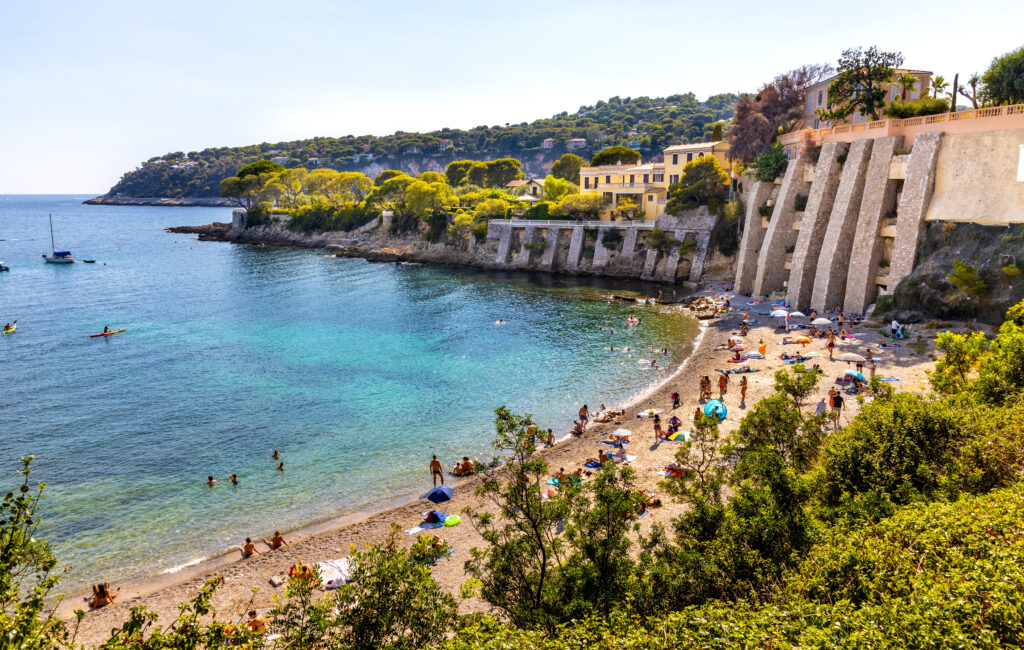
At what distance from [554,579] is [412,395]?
22.0 meters

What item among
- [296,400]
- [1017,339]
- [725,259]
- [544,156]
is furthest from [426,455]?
[544,156]

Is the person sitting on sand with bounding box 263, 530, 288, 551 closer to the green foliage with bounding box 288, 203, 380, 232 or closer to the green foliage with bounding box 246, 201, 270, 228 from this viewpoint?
the green foliage with bounding box 288, 203, 380, 232

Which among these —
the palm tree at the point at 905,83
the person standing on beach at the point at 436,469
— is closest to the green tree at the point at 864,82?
the palm tree at the point at 905,83

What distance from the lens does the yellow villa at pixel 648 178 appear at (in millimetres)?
62250

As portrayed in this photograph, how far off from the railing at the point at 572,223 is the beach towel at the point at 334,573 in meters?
51.8

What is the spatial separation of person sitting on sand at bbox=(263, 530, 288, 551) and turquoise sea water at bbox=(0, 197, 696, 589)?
1203 mm

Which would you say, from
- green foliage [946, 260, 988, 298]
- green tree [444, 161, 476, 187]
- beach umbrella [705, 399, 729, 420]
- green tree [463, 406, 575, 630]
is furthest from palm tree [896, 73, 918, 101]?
green tree [444, 161, 476, 187]

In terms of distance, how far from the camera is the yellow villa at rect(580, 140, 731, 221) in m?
62.2

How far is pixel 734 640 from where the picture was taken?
25.7ft

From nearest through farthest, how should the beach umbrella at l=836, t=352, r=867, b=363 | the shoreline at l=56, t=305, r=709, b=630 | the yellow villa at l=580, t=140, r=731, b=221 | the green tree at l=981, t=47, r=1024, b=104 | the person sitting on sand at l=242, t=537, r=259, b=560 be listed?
the shoreline at l=56, t=305, r=709, b=630 → the person sitting on sand at l=242, t=537, r=259, b=560 → the beach umbrella at l=836, t=352, r=867, b=363 → the green tree at l=981, t=47, r=1024, b=104 → the yellow villa at l=580, t=140, r=731, b=221

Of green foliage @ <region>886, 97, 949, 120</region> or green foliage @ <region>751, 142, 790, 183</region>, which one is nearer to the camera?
green foliage @ <region>886, 97, 949, 120</region>

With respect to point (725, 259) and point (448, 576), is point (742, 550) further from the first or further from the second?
point (725, 259)

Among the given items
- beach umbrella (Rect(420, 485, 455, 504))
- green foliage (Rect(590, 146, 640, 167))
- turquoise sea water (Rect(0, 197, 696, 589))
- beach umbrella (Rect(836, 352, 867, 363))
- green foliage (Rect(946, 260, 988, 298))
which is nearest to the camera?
turquoise sea water (Rect(0, 197, 696, 589))

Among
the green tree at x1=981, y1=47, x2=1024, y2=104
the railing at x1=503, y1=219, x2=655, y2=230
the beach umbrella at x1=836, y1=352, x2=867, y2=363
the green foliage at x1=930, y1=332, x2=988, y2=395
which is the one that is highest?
the green tree at x1=981, y1=47, x2=1024, y2=104
